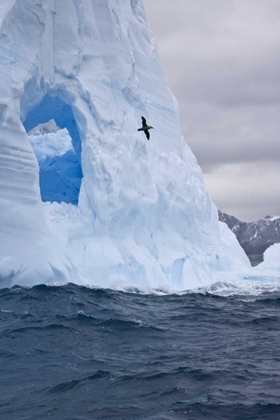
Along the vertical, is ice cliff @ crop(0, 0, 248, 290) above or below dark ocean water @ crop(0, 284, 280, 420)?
above

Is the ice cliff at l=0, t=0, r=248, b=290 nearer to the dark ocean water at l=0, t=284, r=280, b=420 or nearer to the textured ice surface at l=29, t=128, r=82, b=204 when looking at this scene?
the textured ice surface at l=29, t=128, r=82, b=204

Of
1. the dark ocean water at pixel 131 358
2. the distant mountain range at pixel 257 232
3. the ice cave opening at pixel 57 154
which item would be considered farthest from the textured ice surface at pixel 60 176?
the distant mountain range at pixel 257 232

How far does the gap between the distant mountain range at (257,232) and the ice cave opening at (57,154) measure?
106091 mm

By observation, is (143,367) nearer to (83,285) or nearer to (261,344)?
(261,344)

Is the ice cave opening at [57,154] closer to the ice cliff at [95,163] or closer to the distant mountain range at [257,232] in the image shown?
the ice cliff at [95,163]

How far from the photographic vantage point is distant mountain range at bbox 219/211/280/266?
128625 mm

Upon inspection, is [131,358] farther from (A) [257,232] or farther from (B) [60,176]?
(A) [257,232]

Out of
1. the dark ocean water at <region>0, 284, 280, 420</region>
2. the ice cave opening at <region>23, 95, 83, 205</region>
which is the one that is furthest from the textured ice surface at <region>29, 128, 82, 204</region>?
the dark ocean water at <region>0, 284, 280, 420</region>

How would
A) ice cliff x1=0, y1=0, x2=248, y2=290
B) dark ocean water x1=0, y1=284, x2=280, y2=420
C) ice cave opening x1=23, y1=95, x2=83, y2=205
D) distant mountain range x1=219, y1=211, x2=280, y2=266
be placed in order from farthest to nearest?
distant mountain range x1=219, y1=211, x2=280, y2=266 < ice cave opening x1=23, y1=95, x2=83, y2=205 < ice cliff x1=0, y1=0, x2=248, y2=290 < dark ocean water x1=0, y1=284, x2=280, y2=420

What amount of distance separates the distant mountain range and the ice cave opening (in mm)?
106091

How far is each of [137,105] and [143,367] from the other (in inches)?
457

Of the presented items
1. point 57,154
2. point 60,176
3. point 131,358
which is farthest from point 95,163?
point 131,358

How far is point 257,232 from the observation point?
13625 centimetres

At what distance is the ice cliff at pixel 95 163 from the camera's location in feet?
46.4
